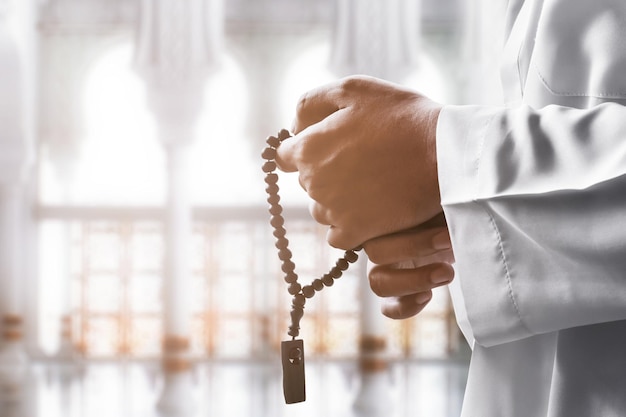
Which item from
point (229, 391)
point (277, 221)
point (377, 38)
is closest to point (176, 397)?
point (229, 391)

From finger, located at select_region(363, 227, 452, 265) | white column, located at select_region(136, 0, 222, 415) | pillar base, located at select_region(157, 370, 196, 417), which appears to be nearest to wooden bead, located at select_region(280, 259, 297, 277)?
finger, located at select_region(363, 227, 452, 265)

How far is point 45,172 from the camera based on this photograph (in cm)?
593

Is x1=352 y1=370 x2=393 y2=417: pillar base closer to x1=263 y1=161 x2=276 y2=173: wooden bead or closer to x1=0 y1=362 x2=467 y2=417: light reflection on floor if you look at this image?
x1=0 y1=362 x2=467 y2=417: light reflection on floor

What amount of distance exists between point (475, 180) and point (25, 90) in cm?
470

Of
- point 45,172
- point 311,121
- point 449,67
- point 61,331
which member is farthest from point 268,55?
point 311,121

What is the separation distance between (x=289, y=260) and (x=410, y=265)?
9 centimetres

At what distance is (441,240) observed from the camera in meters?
0.40

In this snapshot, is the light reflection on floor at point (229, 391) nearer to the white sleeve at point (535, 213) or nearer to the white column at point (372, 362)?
the white column at point (372, 362)

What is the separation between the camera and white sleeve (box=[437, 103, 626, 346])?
0.32m

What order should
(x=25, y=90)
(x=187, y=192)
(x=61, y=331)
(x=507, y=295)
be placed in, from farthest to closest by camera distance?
(x=61, y=331) → (x=25, y=90) → (x=187, y=192) → (x=507, y=295)

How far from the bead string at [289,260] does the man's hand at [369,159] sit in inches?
1.5

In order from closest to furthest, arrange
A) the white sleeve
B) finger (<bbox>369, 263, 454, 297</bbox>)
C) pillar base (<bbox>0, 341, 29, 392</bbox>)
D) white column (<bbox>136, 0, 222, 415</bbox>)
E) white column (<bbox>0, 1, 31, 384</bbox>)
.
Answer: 1. the white sleeve
2. finger (<bbox>369, 263, 454, 297</bbox>)
3. white column (<bbox>136, 0, 222, 415</bbox>)
4. white column (<bbox>0, 1, 31, 384</bbox>)
5. pillar base (<bbox>0, 341, 29, 392</bbox>)

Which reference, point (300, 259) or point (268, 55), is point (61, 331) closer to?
point (300, 259)

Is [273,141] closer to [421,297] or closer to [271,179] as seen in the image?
[271,179]
